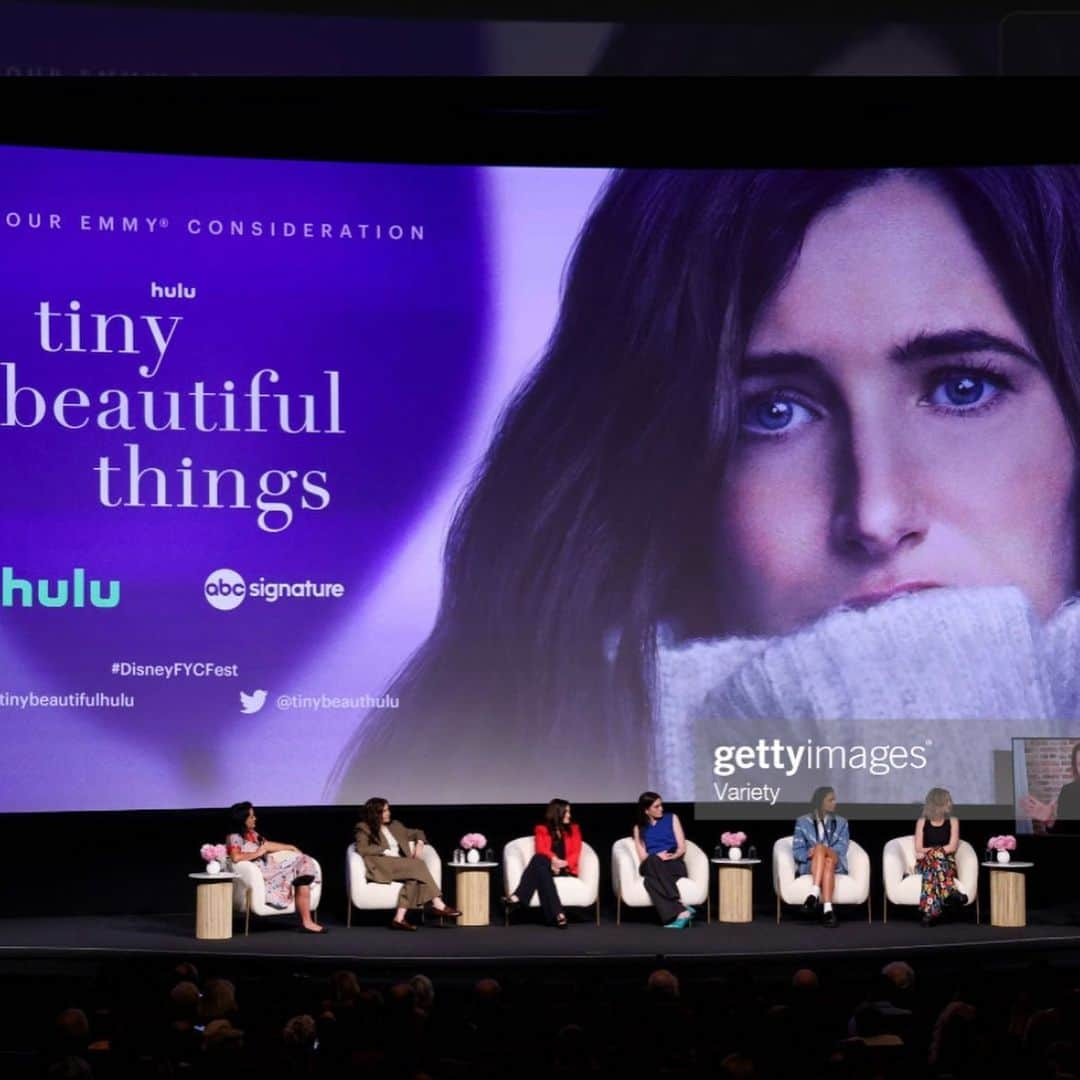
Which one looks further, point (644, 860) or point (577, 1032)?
point (644, 860)

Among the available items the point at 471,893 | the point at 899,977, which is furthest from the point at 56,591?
the point at 899,977

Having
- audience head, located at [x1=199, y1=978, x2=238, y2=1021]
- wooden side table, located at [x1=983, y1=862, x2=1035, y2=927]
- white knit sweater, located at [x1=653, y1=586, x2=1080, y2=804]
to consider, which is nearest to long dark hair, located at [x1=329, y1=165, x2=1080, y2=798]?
white knit sweater, located at [x1=653, y1=586, x2=1080, y2=804]

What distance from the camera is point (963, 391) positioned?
10.2m

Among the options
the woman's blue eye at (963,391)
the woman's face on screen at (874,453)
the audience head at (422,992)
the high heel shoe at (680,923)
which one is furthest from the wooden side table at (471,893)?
the audience head at (422,992)

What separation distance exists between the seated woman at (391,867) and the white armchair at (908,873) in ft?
7.29

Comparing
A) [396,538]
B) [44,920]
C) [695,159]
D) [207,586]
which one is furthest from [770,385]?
[44,920]

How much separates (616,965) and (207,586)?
2.91 meters

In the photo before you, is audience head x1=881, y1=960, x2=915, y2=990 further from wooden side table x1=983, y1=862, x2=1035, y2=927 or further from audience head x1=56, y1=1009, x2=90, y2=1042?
wooden side table x1=983, y1=862, x2=1035, y2=927

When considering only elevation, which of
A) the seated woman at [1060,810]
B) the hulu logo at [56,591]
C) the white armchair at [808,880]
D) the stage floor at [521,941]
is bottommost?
the stage floor at [521,941]

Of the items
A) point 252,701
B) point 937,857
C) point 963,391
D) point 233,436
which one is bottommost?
point 937,857

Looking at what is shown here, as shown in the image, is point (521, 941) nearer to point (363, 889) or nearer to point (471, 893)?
point (471, 893)

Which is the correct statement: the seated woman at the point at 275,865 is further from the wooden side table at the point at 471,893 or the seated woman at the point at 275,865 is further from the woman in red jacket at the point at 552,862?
the woman in red jacket at the point at 552,862

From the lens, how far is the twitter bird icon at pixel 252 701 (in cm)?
995

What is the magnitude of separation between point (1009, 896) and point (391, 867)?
3116 mm
